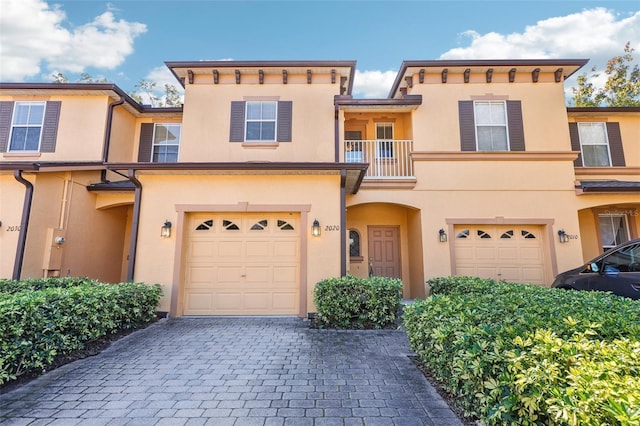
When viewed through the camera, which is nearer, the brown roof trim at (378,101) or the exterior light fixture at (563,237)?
the exterior light fixture at (563,237)

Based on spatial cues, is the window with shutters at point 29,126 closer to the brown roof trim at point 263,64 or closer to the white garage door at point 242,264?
the brown roof trim at point 263,64

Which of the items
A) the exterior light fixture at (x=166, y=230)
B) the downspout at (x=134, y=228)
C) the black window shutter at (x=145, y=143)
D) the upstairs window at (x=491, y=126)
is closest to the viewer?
the downspout at (x=134, y=228)

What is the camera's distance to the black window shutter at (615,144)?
10.3 meters

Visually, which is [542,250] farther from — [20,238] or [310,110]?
[20,238]

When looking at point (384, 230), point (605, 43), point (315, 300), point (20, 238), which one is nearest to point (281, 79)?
point (384, 230)

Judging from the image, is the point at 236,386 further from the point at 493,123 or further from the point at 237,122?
the point at 493,123

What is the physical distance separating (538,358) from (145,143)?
40.9ft

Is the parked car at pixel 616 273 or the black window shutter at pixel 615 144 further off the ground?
the black window shutter at pixel 615 144

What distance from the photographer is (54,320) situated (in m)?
4.42

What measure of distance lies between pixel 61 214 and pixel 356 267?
29.0 ft

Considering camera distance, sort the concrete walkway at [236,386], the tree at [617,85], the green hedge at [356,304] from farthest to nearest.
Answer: the tree at [617,85] → the green hedge at [356,304] → the concrete walkway at [236,386]

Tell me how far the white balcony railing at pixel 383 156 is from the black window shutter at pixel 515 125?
3.09 m

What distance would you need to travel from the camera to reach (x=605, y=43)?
14.8 meters

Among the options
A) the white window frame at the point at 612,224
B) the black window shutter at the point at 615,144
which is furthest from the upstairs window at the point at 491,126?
the white window frame at the point at 612,224
